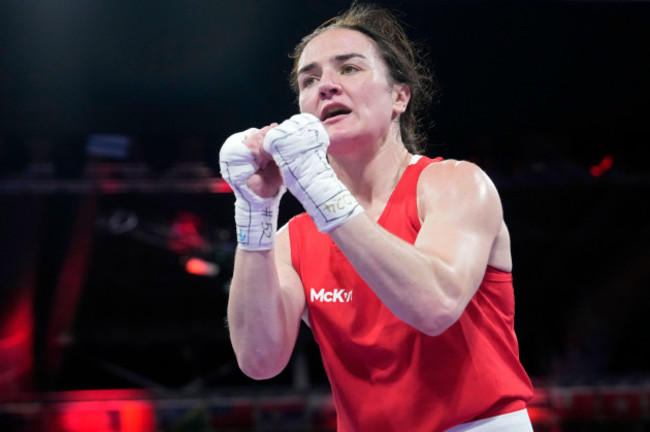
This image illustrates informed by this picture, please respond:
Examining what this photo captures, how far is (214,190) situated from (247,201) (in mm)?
4914

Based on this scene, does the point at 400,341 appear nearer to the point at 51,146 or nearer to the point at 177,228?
the point at 51,146

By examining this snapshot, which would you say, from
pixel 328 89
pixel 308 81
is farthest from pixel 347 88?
pixel 308 81

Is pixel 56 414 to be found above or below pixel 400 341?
below

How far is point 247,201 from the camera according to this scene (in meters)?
1.71

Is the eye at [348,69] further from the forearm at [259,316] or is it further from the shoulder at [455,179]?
the forearm at [259,316]

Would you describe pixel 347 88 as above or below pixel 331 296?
above

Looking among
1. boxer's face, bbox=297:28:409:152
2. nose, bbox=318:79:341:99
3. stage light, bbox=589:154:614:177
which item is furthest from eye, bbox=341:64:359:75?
stage light, bbox=589:154:614:177

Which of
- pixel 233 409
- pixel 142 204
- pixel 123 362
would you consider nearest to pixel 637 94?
pixel 233 409

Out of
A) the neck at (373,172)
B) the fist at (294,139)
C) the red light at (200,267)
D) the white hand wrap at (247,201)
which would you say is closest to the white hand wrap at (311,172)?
the fist at (294,139)

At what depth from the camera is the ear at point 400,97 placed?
2.17m

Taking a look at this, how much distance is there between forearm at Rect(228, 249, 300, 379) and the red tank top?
106mm

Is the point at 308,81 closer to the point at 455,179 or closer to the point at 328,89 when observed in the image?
the point at 328,89

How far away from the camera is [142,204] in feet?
26.0

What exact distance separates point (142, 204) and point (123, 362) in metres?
2.70
